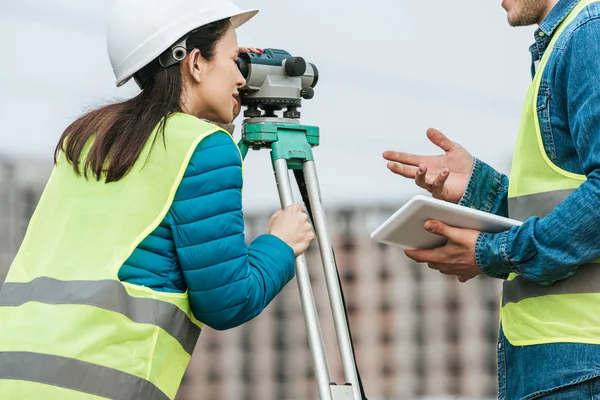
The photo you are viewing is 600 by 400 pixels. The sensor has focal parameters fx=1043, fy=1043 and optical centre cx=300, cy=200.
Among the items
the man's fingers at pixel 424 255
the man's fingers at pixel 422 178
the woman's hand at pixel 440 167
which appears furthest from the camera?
the woman's hand at pixel 440 167

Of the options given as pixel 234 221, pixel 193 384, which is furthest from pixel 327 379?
pixel 193 384

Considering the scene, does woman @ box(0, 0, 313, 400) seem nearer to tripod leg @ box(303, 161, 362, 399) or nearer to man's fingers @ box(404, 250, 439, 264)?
tripod leg @ box(303, 161, 362, 399)

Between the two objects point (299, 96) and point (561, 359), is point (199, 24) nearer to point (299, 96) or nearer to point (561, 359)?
point (299, 96)

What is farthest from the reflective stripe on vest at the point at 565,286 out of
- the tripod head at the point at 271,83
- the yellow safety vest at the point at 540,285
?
the tripod head at the point at 271,83

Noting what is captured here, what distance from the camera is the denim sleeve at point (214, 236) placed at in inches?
73.7

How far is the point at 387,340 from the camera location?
2266cm

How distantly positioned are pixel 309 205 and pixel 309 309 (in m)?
0.26

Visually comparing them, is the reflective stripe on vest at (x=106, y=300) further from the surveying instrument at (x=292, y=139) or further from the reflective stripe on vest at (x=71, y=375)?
the surveying instrument at (x=292, y=139)

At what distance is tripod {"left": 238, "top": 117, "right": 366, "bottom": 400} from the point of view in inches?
82.0

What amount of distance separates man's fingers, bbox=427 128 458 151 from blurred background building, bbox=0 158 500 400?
58.5ft

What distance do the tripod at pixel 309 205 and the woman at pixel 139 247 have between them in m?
0.13

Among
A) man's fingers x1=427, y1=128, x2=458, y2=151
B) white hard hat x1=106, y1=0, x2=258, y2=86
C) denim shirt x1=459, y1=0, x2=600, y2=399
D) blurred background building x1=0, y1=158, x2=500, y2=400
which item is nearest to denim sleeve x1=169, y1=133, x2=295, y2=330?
white hard hat x1=106, y1=0, x2=258, y2=86

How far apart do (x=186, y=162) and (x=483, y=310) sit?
2032 cm

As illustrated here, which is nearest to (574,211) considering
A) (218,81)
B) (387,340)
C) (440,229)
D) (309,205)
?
(440,229)
